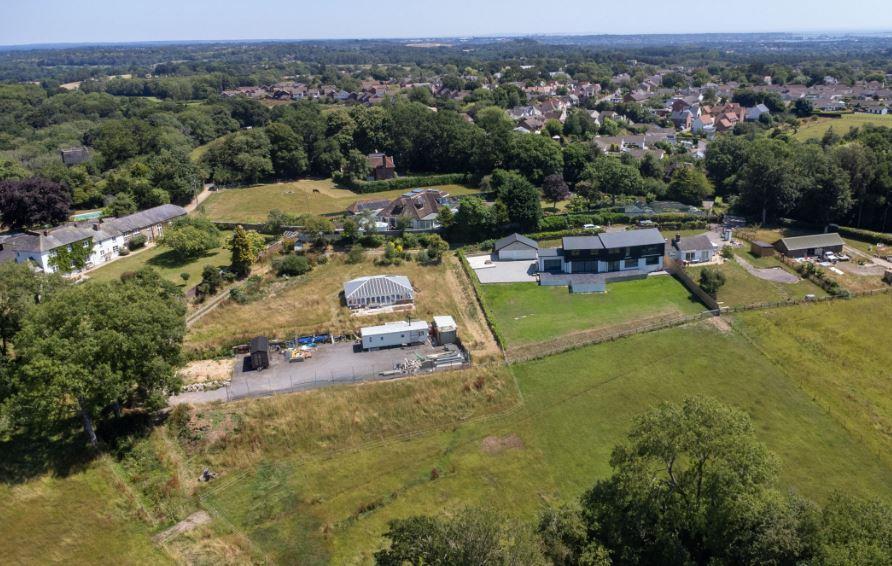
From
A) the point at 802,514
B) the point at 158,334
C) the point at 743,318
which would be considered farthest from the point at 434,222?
the point at 802,514

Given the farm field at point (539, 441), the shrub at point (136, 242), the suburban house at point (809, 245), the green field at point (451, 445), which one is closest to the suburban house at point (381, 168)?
the shrub at point (136, 242)

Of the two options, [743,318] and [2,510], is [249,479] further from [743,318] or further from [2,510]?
[743,318]

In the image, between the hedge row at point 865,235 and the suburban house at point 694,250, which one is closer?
the suburban house at point 694,250

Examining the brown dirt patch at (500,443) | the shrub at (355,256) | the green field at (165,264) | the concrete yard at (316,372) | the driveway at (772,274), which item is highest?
the shrub at (355,256)

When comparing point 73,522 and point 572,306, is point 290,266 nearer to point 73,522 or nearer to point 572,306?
point 572,306

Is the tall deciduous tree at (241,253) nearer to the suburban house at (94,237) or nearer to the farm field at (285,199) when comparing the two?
the suburban house at (94,237)

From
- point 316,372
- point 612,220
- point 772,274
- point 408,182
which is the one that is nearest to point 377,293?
point 316,372
